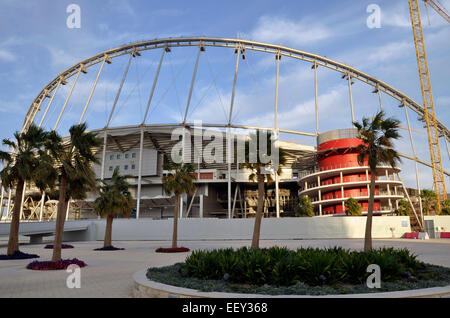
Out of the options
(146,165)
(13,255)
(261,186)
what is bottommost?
(13,255)

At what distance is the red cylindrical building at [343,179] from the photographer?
59.1 m

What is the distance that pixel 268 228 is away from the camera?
167ft

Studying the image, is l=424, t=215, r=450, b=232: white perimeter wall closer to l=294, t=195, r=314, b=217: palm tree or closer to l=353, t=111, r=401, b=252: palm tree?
l=294, t=195, r=314, b=217: palm tree

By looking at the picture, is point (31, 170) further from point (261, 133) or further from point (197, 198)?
point (197, 198)

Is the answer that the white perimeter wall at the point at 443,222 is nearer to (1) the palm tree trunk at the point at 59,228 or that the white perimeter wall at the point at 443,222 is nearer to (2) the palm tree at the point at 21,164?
(1) the palm tree trunk at the point at 59,228

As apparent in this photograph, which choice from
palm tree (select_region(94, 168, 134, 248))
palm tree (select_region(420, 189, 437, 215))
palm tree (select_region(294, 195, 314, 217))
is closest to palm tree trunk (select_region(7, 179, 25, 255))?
palm tree (select_region(94, 168, 134, 248))

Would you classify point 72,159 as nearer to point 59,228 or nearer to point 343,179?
point 59,228

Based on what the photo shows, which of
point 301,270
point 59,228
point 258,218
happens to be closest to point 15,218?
point 59,228

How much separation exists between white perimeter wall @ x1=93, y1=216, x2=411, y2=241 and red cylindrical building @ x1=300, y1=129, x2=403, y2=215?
900cm
